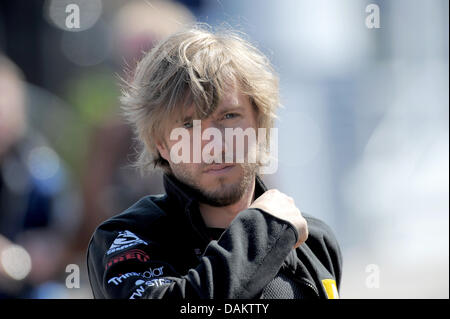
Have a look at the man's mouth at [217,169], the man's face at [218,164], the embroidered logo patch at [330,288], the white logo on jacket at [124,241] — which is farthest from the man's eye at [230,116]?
the embroidered logo patch at [330,288]

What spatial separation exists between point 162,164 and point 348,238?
2.68 meters

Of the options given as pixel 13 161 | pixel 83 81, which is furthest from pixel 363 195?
pixel 13 161

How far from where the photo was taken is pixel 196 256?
61.7 inches

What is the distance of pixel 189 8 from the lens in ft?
11.4

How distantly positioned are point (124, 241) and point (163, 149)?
34 centimetres

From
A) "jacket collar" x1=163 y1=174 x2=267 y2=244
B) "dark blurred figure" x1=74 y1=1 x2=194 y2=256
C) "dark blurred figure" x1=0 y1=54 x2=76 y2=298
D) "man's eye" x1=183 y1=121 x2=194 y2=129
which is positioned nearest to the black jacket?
"jacket collar" x1=163 y1=174 x2=267 y2=244

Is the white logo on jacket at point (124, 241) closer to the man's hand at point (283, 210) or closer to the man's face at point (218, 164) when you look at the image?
the man's face at point (218, 164)

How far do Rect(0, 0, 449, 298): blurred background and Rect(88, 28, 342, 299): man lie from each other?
132 cm

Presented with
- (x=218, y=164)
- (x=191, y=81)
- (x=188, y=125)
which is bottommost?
(x=218, y=164)

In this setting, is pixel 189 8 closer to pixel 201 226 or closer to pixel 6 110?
pixel 6 110

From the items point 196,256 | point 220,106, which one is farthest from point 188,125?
point 196,256

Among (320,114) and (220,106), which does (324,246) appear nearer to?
(220,106)

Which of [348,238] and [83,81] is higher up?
[83,81]

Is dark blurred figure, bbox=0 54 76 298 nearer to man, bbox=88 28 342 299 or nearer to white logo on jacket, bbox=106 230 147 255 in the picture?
man, bbox=88 28 342 299
